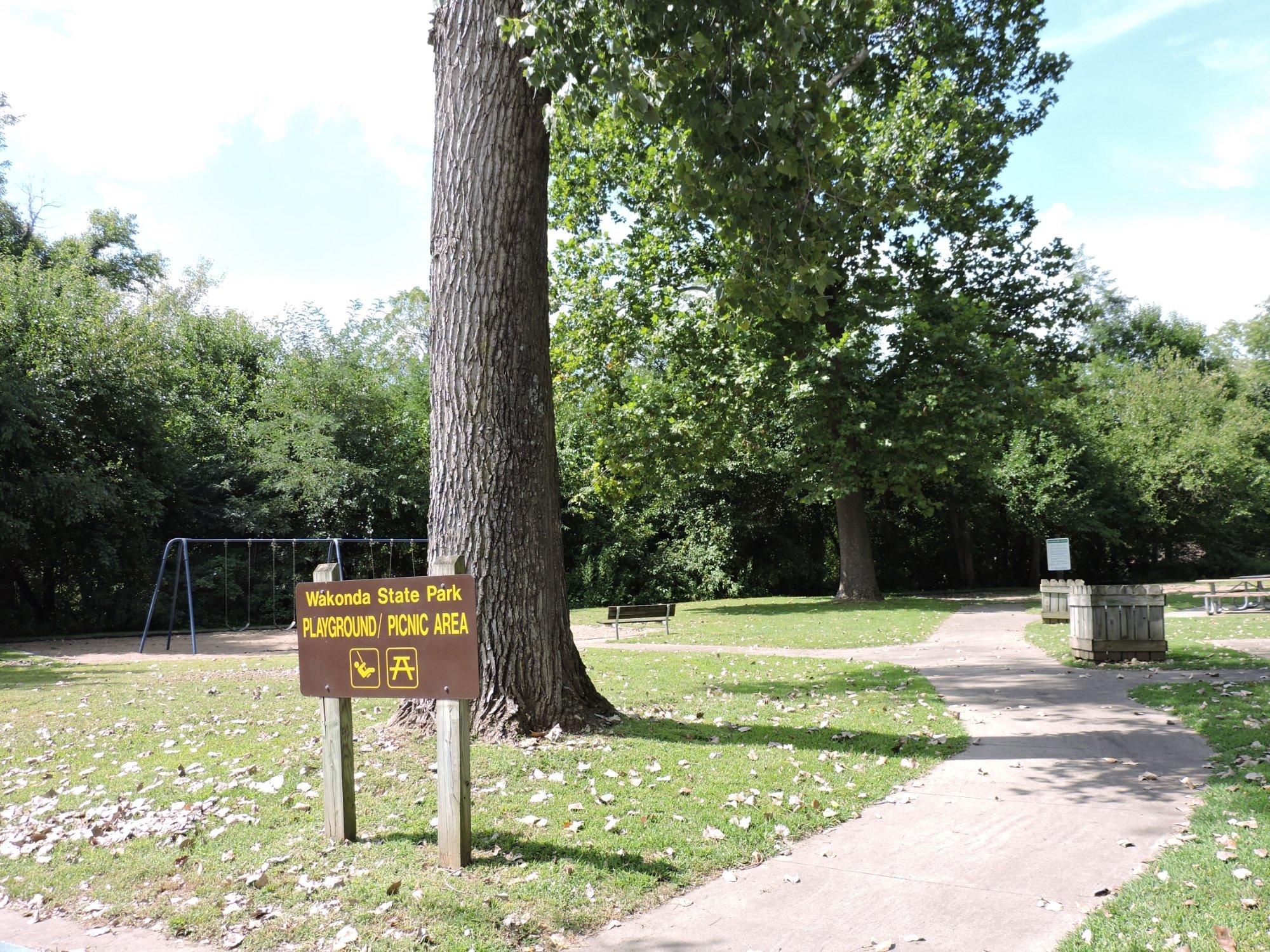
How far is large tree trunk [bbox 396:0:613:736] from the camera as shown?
6430mm

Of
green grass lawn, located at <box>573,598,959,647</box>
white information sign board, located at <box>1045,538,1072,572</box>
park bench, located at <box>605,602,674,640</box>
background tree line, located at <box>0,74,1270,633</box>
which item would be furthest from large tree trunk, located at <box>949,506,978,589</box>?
park bench, located at <box>605,602,674,640</box>

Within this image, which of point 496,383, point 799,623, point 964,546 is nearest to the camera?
point 496,383

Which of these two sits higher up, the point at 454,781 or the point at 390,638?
the point at 390,638

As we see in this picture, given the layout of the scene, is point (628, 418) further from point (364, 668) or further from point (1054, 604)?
point (364, 668)

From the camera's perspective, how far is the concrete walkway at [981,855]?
3545 millimetres

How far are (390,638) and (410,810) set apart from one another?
1223 millimetres

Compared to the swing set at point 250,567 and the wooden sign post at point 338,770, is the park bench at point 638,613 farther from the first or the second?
the wooden sign post at point 338,770

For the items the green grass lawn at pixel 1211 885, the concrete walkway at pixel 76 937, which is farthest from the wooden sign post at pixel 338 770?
the green grass lawn at pixel 1211 885

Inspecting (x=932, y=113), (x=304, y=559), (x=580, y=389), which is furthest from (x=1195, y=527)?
(x=304, y=559)

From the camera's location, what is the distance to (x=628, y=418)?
21.1 m

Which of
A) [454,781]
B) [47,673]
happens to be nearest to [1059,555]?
[454,781]

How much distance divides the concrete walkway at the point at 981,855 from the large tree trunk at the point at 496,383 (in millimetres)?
2653

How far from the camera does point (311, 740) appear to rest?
6.90 metres

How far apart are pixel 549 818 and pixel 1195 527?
35.0 metres
